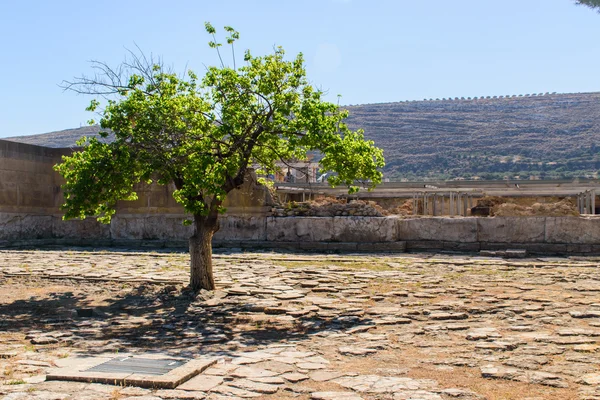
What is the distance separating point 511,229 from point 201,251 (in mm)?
9131

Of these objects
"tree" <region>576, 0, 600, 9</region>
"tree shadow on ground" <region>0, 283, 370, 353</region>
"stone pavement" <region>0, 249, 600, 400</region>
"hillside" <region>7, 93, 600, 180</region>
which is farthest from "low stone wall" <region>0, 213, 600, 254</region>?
"hillside" <region>7, 93, 600, 180</region>

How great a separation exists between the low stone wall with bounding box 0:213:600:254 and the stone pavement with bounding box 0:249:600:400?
2.43 meters

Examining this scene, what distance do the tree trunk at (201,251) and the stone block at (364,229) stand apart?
762 cm

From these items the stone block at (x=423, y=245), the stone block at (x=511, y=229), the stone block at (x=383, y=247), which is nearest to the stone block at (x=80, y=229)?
the stone block at (x=383, y=247)

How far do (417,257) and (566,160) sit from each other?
10431cm

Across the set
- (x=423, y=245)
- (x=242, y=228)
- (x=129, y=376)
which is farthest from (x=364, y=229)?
(x=129, y=376)

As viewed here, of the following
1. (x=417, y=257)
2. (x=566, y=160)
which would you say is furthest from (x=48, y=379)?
(x=566, y=160)

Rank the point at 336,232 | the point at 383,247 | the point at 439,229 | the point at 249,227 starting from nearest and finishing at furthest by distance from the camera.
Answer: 1. the point at 439,229
2. the point at 383,247
3. the point at 336,232
4. the point at 249,227

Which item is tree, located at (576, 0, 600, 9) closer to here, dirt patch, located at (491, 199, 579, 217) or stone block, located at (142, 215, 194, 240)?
dirt patch, located at (491, 199, 579, 217)

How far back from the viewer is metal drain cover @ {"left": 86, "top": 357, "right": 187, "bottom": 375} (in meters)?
5.83

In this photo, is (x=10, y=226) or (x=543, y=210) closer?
(x=543, y=210)

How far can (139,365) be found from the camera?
6055mm

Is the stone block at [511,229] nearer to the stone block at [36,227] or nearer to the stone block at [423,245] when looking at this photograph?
the stone block at [423,245]

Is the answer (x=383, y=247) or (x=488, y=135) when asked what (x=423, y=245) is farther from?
(x=488, y=135)
